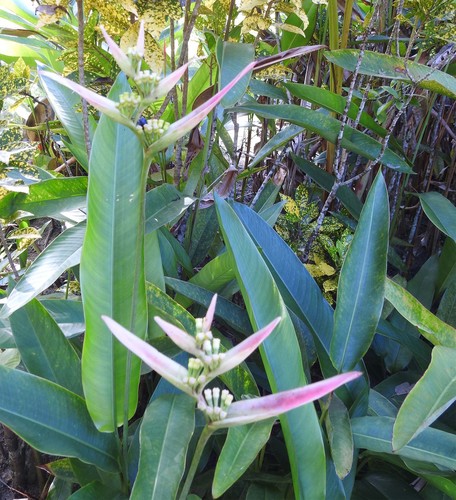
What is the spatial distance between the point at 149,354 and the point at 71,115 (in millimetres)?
808

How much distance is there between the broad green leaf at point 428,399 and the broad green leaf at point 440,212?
17.1 inches

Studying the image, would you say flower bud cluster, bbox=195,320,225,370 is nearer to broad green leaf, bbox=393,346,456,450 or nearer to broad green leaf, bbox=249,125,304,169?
broad green leaf, bbox=393,346,456,450

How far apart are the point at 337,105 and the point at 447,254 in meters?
0.38

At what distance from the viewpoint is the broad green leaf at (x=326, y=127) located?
1012 mm

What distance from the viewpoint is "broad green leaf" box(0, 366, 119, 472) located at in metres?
0.62

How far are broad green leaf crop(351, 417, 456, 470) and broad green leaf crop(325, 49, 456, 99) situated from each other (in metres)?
0.57

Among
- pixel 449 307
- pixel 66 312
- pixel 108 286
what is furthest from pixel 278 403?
pixel 449 307

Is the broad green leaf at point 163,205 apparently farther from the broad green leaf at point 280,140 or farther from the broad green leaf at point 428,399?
the broad green leaf at point 428,399

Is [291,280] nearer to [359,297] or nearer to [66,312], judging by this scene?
[359,297]

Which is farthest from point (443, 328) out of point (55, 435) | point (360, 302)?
point (55, 435)

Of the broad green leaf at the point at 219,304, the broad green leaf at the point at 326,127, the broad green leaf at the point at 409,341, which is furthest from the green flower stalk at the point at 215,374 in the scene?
the broad green leaf at the point at 326,127

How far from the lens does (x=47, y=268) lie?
78 cm

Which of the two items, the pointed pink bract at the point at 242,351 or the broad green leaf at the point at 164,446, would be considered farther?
the broad green leaf at the point at 164,446

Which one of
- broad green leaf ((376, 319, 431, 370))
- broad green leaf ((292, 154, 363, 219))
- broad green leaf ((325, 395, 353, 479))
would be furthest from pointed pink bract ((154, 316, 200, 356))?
broad green leaf ((292, 154, 363, 219))
